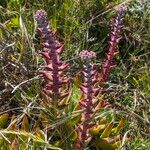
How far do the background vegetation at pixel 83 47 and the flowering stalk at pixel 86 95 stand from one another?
0.28 m

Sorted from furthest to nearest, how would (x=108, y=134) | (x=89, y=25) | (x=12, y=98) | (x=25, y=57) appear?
(x=89, y=25), (x=25, y=57), (x=12, y=98), (x=108, y=134)

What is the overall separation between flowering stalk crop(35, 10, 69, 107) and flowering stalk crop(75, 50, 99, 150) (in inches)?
4.7

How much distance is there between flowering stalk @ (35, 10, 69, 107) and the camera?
1510 millimetres

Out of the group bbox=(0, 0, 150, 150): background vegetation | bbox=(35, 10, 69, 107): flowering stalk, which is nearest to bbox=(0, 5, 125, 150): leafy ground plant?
bbox=(35, 10, 69, 107): flowering stalk

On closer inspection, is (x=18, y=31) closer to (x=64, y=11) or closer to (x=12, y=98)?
(x=64, y=11)

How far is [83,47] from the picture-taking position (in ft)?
7.90

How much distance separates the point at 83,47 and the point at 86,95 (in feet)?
2.64

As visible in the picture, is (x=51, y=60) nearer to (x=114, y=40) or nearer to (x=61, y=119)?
(x=61, y=119)

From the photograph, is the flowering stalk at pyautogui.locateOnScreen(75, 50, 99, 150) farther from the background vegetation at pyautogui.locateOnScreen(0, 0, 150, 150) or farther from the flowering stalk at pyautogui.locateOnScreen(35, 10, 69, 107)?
the background vegetation at pyautogui.locateOnScreen(0, 0, 150, 150)

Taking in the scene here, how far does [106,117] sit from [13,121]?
0.47 m

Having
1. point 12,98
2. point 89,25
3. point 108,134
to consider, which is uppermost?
point 89,25

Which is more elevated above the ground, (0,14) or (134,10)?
(0,14)

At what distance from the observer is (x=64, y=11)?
2.60 metres

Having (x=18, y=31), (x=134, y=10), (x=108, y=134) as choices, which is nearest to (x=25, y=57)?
(x=18, y=31)
